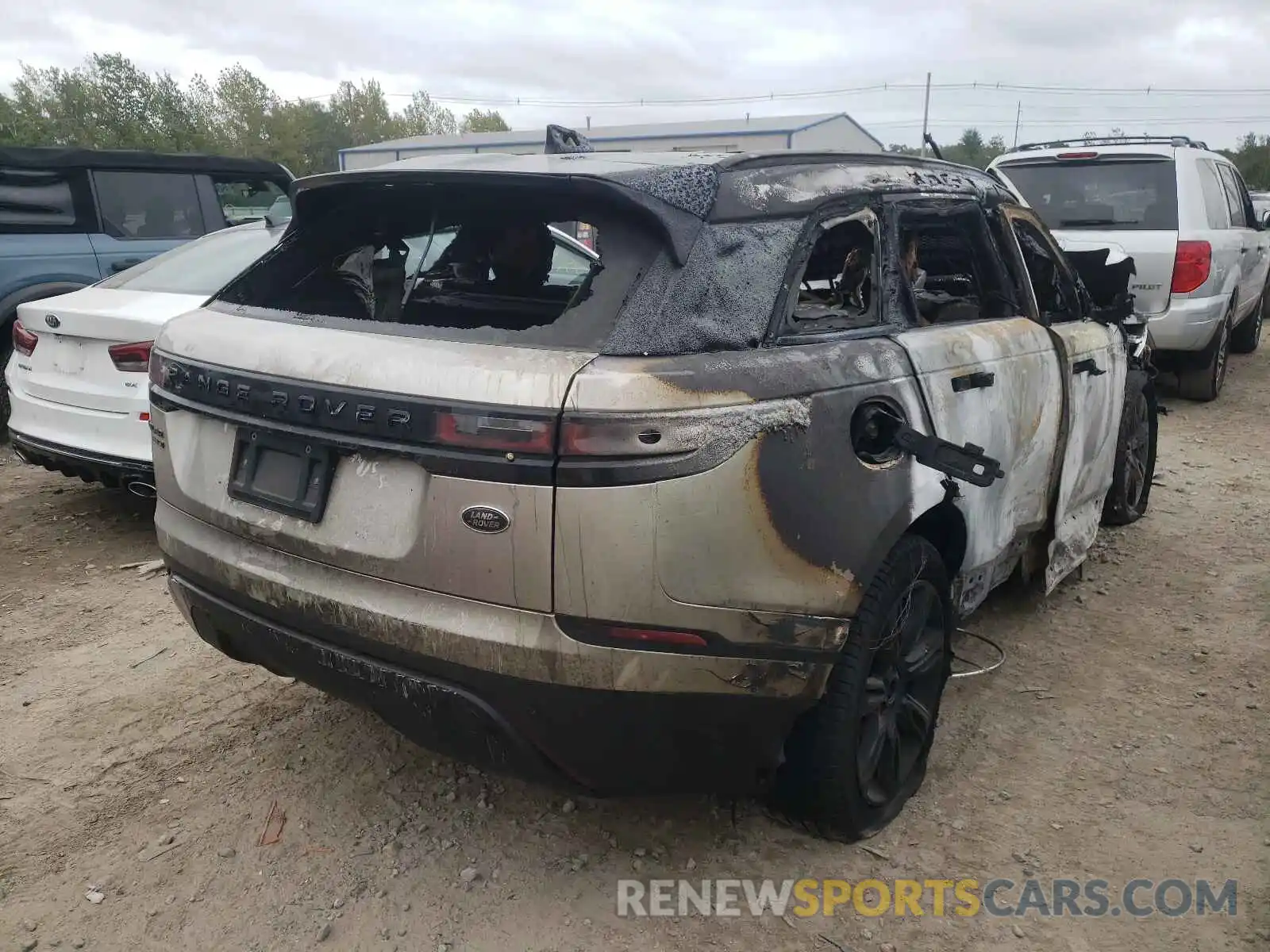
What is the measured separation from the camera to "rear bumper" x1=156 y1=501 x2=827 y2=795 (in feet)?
6.83

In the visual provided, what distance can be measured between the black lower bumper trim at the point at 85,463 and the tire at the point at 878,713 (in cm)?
346

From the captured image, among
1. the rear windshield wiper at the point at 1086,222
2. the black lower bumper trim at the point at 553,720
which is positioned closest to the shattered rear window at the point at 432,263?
the black lower bumper trim at the point at 553,720

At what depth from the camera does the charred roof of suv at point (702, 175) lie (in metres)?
2.27

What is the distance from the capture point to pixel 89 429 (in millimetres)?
4828

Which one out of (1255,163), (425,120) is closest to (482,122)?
(425,120)

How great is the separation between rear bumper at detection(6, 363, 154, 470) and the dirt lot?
0.90 m

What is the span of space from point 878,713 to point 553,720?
3.28 ft

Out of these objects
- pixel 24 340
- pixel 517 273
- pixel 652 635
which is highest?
pixel 517 273

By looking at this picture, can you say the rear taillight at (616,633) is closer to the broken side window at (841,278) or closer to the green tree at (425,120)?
the broken side window at (841,278)

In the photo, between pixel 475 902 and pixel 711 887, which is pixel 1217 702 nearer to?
pixel 711 887

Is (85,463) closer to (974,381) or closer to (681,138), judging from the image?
(974,381)

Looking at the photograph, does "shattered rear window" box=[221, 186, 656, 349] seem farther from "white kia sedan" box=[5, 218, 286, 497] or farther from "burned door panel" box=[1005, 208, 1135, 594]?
"white kia sedan" box=[5, 218, 286, 497]

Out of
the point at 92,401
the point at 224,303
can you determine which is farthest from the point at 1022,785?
the point at 92,401

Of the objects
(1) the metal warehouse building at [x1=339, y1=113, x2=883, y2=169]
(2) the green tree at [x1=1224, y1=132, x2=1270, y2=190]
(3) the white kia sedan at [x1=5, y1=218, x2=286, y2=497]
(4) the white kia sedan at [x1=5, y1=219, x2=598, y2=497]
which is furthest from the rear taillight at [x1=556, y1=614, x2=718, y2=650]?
(2) the green tree at [x1=1224, y1=132, x2=1270, y2=190]
